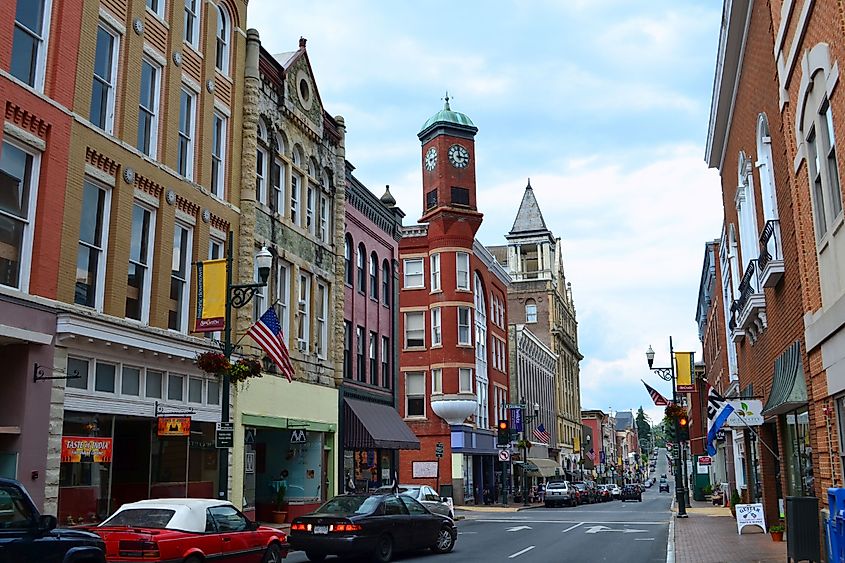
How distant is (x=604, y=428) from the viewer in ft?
469

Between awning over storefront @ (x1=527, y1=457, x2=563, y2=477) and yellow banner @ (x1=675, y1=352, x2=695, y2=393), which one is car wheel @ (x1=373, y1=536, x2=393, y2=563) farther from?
→ awning over storefront @ (x1=527, y1=457, x2=563, y2=477)

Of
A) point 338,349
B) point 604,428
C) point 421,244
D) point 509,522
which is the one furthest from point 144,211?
point 604,428

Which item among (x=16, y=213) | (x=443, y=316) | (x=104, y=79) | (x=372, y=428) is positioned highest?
(x=443, y=316)

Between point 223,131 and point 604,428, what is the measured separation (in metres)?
128

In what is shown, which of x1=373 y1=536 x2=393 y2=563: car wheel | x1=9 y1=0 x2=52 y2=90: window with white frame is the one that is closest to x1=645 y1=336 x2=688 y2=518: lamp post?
x1=373 y1=536 x2=393 y2=563: car wheel

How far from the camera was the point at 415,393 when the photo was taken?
5150cm

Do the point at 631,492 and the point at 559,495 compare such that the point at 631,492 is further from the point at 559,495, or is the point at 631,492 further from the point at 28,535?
the point at 28,535

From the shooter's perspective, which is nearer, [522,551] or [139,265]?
[139,265]

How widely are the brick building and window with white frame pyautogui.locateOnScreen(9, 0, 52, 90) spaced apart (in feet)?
115

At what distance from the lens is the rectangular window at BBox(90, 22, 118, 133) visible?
18.4 m

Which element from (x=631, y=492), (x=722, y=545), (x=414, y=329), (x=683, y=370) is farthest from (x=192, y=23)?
(x=631, y=492)

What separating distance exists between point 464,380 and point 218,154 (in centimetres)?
2990

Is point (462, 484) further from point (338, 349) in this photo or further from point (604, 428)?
point (604, 428)

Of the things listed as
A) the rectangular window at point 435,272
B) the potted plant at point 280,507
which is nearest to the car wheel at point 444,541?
the potted plant at point 280,507
